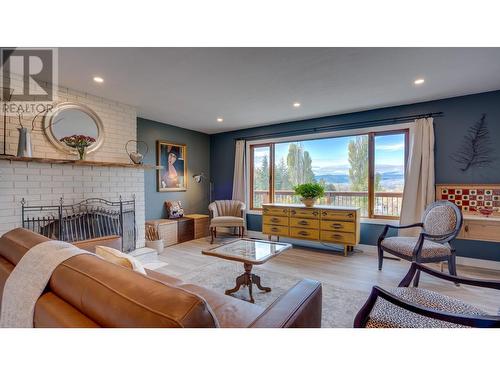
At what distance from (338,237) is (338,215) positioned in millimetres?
352

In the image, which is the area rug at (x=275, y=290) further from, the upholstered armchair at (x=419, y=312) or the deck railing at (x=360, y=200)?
the deck railing at (x=360, y=200)

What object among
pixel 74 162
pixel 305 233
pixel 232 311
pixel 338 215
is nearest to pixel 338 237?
pixel 338 215

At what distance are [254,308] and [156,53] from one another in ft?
7.32

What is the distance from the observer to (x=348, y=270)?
2.98m

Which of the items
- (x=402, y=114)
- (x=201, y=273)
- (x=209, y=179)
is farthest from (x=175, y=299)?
(x=209, y=179)

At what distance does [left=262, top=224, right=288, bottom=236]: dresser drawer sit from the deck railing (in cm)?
80

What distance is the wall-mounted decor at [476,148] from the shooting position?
3000 millimetres

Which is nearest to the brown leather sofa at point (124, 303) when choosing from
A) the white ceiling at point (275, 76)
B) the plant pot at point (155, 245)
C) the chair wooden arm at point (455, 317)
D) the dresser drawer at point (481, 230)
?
the chair wooden arm at point (455, 317)

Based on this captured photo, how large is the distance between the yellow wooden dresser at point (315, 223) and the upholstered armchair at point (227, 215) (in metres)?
0.53

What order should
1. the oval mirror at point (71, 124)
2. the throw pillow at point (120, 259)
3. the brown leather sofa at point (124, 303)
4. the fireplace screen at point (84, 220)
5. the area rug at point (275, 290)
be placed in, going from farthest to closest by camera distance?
1. the oval mirror at point (71, 124)
2. the fireplace screen at point (84, 220)
3. the area rug at point (275, 290)
4. the throw pillow at point (120, 259)
5. the brown leather sofa at point (124, 303)

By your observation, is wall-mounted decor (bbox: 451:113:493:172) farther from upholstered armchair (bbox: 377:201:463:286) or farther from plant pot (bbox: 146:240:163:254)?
plant pot (bbox: 146:240:163:254)

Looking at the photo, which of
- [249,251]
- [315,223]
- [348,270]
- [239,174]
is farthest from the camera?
[239,174]

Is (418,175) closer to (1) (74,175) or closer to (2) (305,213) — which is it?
(2) (305,213)

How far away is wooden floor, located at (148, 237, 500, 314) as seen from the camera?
2.36 metres
